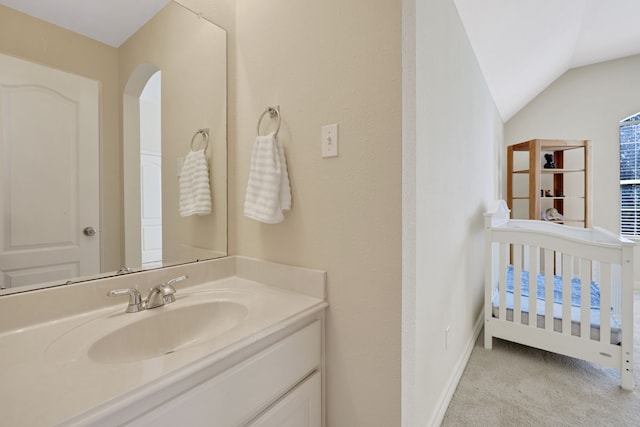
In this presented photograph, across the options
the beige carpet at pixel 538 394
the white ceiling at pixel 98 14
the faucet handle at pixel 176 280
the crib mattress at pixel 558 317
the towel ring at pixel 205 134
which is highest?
the white ceiling at pixel 98 14

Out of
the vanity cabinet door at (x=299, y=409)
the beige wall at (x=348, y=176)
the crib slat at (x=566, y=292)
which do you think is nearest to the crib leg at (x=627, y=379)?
the crib slat at (x=566, y=292)

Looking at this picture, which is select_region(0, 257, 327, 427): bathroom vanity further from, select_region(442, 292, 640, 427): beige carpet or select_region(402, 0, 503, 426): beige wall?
select_region(442, 292, 640, 427): beige carpet

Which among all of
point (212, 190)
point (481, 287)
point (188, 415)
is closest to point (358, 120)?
point (212, 190)

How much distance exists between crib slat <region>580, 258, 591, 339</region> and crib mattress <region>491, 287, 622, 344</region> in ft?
0.12

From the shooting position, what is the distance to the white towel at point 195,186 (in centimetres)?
127

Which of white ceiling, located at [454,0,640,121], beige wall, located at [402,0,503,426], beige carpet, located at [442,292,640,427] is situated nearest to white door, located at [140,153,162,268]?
beige wall, located at [402,0,503,426]

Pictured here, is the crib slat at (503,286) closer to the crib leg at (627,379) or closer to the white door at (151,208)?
the crib leg at (627,379)

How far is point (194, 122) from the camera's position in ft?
4.26

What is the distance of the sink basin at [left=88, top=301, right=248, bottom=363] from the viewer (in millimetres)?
816

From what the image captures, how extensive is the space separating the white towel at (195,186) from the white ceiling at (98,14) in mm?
483

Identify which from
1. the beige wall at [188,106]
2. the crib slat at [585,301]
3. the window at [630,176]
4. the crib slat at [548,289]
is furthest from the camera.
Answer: the window at [630,176]

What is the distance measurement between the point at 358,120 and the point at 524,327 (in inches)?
74.5

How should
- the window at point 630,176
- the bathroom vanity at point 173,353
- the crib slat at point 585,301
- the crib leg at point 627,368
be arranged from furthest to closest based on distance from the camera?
the window at point 630,176
the crib slat at point 585,301
the crib leg at point 627,368
the bathroom vanity at point 173,353

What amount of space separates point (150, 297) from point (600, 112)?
5028 millimetres
